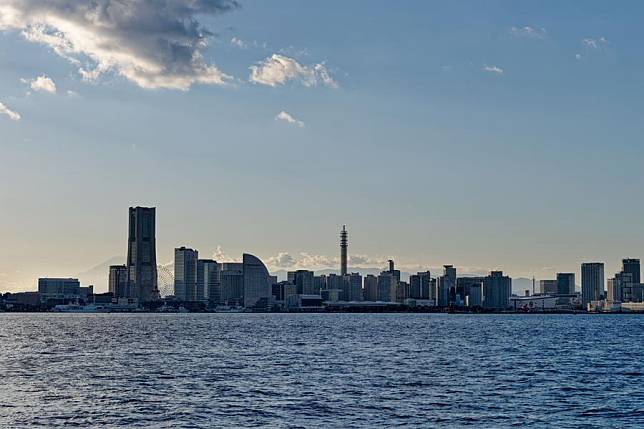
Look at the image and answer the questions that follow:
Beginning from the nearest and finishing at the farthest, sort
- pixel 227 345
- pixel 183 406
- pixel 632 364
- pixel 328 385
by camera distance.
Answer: pixel 183 406
pixel 328 385
pixel 632 364
pixel 227 345

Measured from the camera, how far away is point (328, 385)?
283 ft

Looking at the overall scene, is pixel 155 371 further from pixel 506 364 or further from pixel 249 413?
pixel 506 364

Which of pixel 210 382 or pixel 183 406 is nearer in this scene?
pixel 183 406

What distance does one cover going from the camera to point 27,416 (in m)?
66.4

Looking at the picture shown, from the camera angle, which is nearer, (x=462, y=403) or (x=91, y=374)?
(x=462, y=403)

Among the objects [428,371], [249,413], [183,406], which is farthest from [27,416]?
[428,371]

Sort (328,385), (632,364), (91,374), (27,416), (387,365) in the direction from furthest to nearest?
(632,364), (387,365), (91,374), (328,385), (27,416)

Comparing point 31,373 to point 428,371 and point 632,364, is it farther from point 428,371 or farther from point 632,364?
point 632,364

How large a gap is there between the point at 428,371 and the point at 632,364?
32533 millimetres

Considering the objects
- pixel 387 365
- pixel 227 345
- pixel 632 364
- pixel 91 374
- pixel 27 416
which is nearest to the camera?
pixel 27 416

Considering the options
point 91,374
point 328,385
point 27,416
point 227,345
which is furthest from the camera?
point 227,345

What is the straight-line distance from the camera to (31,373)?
98.9 metres

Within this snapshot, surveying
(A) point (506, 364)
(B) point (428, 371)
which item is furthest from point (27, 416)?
(A) point (506, 364)

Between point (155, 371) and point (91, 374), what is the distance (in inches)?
278
